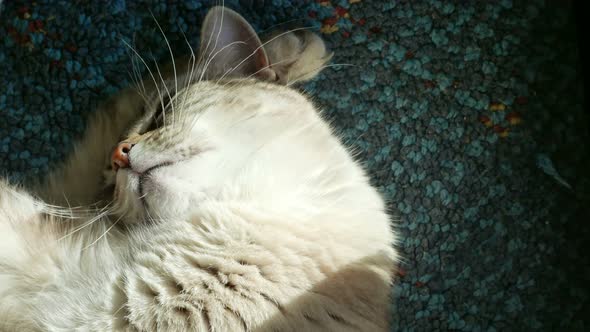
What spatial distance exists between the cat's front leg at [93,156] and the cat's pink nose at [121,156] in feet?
0.43

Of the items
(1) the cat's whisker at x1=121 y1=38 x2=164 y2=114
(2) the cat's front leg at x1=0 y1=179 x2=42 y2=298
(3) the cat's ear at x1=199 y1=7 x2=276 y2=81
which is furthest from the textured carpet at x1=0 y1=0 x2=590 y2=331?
(2) the cat's front leg at x1=0 y1=179 x2=42 y2=298

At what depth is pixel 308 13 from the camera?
59.4 inches

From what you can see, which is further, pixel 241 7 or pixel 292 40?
pixel 241 7

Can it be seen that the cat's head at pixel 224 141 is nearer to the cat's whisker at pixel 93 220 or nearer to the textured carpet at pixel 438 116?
the cat's whisker at pixel 93 220

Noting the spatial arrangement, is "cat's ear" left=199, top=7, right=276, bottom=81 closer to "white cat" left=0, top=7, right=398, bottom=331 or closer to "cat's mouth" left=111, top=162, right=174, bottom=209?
"white cat" left=0, top=7, right=398, bottom=331

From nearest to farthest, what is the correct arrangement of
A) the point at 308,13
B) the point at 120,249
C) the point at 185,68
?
1. the point at 120,249
2. the point at 185,68
3. the point at 308,13

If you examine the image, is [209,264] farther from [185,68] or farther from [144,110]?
[185,68]

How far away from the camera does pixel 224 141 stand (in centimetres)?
106

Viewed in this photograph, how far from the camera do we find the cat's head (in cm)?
102

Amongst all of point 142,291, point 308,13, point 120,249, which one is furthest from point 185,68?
point 142,291

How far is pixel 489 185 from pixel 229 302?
→ 2.75 feet

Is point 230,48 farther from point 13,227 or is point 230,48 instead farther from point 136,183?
point 13,227

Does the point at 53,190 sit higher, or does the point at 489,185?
the point at 53,190

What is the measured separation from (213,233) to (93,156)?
1.64ft
